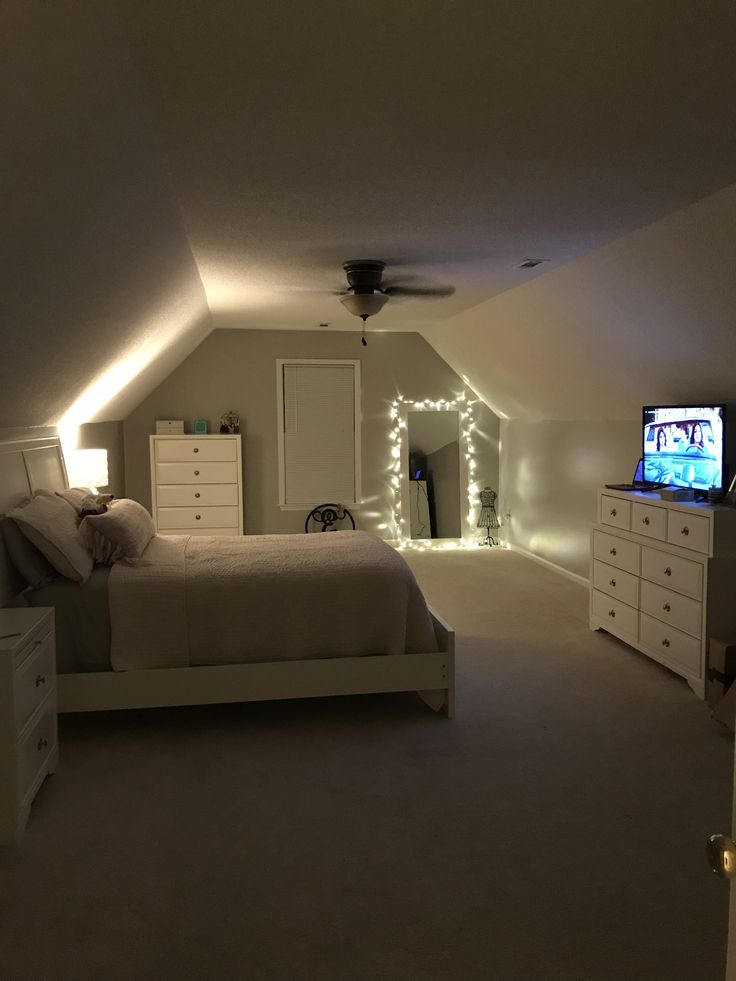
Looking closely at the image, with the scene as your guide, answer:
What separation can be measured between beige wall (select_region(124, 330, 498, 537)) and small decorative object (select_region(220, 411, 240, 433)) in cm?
7

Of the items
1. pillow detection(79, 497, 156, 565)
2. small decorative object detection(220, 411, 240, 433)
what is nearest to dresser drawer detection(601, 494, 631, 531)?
pillow detection(79, 497, 156, 565)

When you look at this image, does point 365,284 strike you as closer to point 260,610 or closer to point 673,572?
point 260,610

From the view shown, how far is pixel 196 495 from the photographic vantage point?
6758 millimetres

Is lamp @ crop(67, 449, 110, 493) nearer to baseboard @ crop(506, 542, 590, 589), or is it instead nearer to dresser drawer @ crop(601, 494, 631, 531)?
dresser drawer @ crop(601, 494, 631, 531)

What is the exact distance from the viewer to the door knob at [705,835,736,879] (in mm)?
904

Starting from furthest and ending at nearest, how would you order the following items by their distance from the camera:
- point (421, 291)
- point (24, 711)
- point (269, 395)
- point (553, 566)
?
1. point (269, 395)
2. point (553, 566)
3. point (421, 291)
4. point (24, 711)

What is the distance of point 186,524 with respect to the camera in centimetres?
675

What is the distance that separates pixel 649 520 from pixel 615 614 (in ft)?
2.29

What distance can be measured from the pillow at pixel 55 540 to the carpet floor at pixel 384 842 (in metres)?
0.76

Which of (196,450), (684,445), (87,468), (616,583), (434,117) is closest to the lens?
(434,117)

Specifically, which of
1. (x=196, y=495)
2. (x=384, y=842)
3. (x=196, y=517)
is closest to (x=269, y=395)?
(x=196, y=495)

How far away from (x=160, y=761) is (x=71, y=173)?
2.26 meters

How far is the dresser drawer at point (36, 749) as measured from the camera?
2.51 metres

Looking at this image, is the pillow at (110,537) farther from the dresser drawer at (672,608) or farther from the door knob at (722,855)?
the door knob at (722,855)
